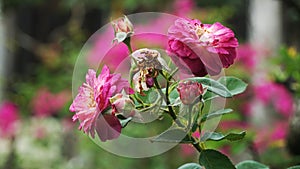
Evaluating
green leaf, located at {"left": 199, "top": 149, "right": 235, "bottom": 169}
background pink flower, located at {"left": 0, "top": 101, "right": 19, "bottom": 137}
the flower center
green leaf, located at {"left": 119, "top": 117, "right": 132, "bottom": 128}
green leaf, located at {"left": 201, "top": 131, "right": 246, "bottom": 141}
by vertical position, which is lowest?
background pink flower, located at {"left": 0, "top": 101, "right": 19, "bottom": 137}

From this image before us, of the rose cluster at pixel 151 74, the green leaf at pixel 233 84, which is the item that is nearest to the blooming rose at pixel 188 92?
the rose cluster at pixel 151 74

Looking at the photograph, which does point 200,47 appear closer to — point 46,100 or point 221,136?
point 221,136

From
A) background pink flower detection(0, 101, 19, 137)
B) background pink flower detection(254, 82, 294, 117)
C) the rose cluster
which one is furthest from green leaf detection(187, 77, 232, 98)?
background pink flower detection(0, 101, 19, 137)

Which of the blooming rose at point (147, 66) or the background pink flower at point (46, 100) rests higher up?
the blooming rose at point (147, 66)

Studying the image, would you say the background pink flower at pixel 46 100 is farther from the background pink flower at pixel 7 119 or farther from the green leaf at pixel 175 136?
the green leaf at pixel 175 136

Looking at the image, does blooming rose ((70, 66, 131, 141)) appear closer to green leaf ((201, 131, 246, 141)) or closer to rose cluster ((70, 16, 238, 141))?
rose cluster ((70, 16, 238, 141))

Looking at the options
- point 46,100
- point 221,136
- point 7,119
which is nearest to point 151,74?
point 221,136
